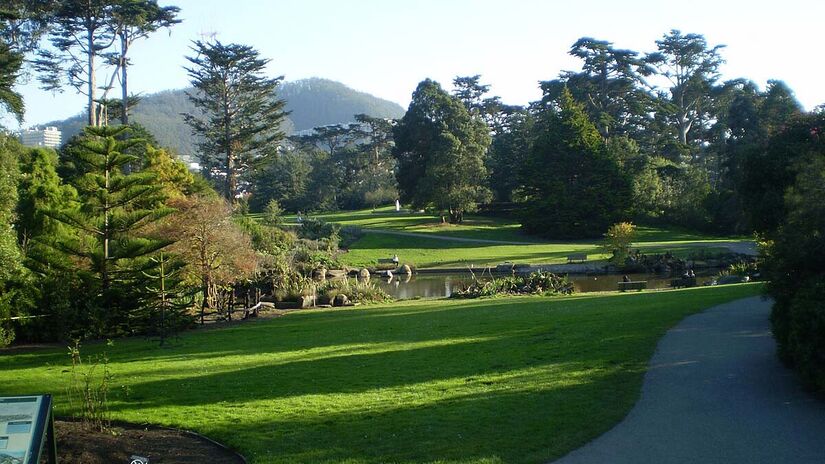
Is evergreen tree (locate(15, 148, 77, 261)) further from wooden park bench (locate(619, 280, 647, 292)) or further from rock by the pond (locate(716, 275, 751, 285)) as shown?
rock by the pond (locate(716, 275, 751, 285))

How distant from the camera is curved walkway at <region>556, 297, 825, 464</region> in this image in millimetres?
6484

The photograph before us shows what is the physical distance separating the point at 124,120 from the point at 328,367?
3360 centimetres

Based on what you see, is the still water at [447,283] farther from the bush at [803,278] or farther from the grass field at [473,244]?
the bush at [803,278]

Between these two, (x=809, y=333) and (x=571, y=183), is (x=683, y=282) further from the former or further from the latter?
(x=571, y=183)

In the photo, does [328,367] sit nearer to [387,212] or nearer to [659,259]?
[659,259]

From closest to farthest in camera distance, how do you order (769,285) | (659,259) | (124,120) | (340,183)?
1. (769,285)
2. (659,259)
3. (124,120)
4. (340,183)

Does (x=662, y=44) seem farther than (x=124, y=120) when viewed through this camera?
Yes

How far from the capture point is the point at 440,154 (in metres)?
55.9

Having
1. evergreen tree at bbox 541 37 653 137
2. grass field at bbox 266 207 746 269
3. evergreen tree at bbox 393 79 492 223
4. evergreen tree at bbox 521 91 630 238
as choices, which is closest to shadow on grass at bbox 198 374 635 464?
grass field at bbox 266 207 746 269

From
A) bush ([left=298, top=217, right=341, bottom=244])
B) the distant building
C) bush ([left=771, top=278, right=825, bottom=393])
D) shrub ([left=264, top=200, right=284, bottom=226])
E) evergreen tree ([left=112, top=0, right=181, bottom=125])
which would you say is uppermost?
the distant building

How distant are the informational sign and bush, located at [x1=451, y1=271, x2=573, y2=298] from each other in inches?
830

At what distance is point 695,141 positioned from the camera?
7506cm

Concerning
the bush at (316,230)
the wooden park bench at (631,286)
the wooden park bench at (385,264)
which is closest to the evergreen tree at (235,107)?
the bush at (316,230)

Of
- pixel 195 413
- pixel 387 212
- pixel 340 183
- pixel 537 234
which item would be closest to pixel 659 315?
pixel 195 413
